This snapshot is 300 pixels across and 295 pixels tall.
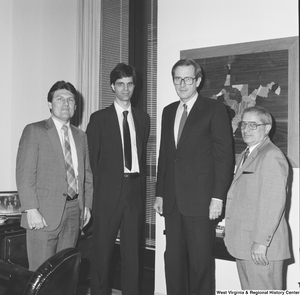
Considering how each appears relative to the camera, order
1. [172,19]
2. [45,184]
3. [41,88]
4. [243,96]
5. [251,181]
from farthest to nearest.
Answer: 1. [41,88]
2. [172,19]
3. [243,96]
4. [45,184]
5. [251,181]

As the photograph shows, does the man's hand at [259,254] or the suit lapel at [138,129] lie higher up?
the suit lapel at [138,129]

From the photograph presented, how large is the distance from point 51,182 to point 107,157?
501 mm

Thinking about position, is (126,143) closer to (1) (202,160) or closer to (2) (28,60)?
(1) (202,160)

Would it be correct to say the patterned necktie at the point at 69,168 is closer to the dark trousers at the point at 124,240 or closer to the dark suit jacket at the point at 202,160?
the dark trousers at the point at 124,240

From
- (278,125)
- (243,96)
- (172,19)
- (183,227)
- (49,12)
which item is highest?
(49,12)

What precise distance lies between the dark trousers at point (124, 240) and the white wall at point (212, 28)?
48 cm

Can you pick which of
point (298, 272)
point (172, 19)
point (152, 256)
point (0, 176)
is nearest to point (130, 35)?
point (172, 19)

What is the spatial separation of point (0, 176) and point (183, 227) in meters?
2.20

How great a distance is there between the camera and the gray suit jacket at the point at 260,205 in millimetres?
2527

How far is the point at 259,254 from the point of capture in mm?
2518

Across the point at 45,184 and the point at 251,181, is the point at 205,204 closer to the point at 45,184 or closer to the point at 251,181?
the point at 251,181

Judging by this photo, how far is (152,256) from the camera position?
4188 mm

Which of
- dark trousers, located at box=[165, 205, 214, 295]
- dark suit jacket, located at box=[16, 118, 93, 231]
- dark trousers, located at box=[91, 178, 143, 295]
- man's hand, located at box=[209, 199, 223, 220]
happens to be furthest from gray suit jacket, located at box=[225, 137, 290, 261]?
dark suit jacket, located at box=[16, 118, 93, 231]

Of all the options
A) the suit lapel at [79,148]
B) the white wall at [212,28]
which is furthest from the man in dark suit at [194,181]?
the suit lapel at [79,148]
